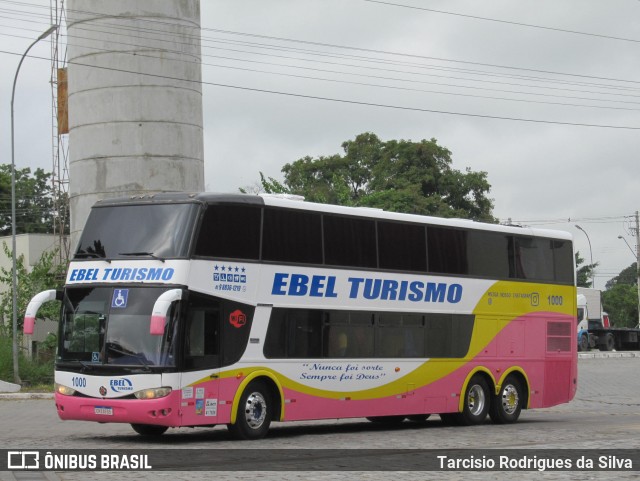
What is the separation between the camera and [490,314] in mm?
25078

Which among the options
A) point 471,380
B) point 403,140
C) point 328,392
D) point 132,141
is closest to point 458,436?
point 328,392

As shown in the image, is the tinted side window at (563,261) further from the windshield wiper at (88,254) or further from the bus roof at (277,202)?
the windshield wiper at (88,254)

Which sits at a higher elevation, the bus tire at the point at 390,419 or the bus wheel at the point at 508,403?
the bus wheel at the point at 508,403

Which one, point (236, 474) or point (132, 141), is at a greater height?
point (132, 141)

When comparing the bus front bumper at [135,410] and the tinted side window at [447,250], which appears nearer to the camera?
the bus front bumper at [135,410]

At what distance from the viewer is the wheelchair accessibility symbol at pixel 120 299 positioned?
63.1 ft

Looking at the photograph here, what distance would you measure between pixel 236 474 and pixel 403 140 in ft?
249

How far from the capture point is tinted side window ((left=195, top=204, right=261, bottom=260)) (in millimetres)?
19500

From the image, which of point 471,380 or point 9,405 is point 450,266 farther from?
point 9,405

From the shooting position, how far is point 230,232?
65.3ft

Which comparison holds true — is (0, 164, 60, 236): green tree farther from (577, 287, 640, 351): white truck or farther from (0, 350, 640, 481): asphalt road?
(0, 350, 640, 481): asphalt road

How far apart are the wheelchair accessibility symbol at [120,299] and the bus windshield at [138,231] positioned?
0.61m

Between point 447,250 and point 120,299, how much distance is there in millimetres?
7356

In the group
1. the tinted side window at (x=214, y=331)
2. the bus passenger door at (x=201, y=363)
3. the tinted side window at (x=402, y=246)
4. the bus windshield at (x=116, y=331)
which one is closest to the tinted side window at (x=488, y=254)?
the tinted side window at (x=402, y=246)
